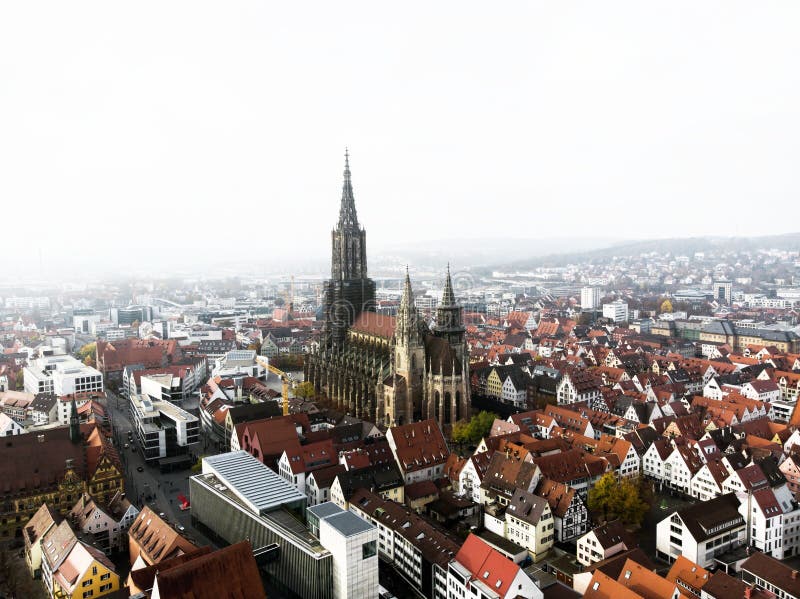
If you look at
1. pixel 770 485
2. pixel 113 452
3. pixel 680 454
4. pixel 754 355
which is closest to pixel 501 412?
pixel 680 454

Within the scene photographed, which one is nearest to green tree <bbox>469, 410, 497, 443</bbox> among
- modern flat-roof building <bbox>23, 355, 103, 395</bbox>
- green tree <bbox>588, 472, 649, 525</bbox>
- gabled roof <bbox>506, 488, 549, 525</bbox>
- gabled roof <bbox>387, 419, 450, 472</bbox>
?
gabled roof <bbox>387, 419, 450, 472</bbox>

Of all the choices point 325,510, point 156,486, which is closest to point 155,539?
point 325,510

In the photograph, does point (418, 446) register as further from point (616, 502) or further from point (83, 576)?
point (83, 576)

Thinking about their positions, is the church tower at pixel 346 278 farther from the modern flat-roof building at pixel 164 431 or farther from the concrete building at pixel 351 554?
the concrete building at pixel 351 554

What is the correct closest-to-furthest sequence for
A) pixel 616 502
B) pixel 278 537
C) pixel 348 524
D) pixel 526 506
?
pixel 348 524 → pixel 278 537 → pixel 526 506 → pixel 616 502

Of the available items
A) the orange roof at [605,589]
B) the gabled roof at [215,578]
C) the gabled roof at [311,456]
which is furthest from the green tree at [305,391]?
the orange roof at [605,589]

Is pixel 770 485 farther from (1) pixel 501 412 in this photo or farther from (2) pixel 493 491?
(1) pixel 501 412
